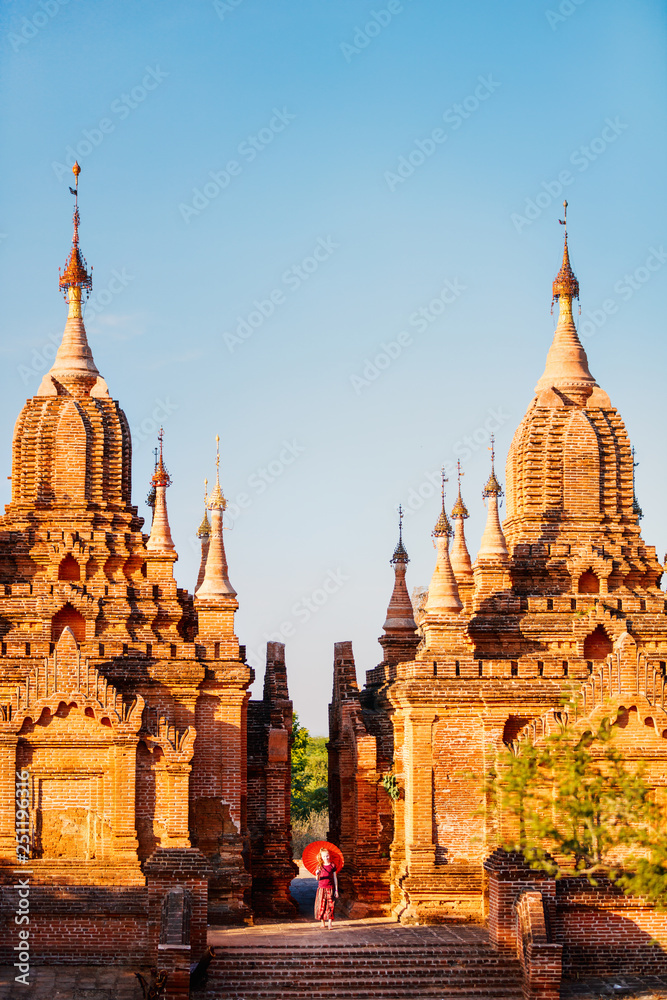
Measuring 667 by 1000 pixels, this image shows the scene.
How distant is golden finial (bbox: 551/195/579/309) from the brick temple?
11.4 meters

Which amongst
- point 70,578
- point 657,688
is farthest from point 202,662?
point 657,688

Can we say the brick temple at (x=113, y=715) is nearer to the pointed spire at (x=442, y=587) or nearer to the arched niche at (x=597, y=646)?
the pointed spire at (x=442, y=587)

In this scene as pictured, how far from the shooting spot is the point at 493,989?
32.1m

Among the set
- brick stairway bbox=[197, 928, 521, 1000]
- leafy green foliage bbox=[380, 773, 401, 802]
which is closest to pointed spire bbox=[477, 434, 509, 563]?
leafy green foliage bbox=[380, 773, 401, 802]

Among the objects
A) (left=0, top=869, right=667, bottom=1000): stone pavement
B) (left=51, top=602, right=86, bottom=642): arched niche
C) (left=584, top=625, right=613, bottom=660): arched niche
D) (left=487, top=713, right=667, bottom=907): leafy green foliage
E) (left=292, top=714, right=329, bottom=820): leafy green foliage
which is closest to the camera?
(left=487, top=713, right=667, bottom=907): leafy green foliage

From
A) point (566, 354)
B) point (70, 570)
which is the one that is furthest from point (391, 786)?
point (566, 354)

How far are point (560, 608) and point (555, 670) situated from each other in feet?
12.2

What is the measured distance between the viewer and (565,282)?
45.5 meters

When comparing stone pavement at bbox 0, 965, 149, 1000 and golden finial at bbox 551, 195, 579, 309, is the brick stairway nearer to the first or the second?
stone pavement at bbox 0, 965, 149, 1000

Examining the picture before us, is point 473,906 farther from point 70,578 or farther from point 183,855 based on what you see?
point 70,578

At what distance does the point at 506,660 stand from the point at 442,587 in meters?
3.31

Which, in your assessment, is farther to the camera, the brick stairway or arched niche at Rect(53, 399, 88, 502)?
arched niche at Rect(53, 399, 88, 502)

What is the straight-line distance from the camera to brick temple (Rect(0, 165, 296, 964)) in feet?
110

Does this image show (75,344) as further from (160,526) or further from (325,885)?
(325,885)
